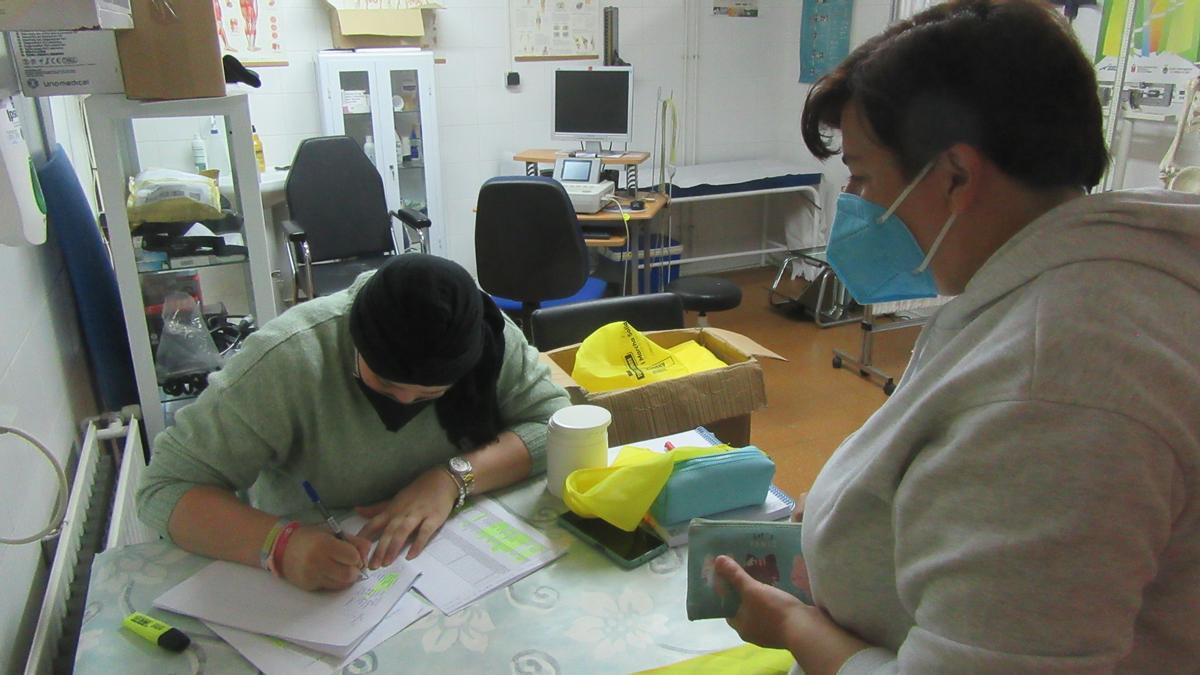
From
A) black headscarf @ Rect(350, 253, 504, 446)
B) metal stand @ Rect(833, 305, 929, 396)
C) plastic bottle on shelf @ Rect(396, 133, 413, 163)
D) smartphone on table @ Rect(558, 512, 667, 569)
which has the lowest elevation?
metal stand @ Rect(833, 305, 929, 396)

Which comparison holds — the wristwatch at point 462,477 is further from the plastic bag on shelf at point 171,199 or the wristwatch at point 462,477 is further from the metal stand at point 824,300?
the metal stand at point 824,300

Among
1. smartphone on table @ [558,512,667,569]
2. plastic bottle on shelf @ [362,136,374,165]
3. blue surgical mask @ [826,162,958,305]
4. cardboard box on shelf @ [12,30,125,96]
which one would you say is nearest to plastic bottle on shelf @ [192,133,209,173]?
plastic bottle on shelf @ [362,136,374,165]

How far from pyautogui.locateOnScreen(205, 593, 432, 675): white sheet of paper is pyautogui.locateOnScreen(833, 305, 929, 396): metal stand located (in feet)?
9.78

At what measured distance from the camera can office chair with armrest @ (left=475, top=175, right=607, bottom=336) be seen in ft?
10.6

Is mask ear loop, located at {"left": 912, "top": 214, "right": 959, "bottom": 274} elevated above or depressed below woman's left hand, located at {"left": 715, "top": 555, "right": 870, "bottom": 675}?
above

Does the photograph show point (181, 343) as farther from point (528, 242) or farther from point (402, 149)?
point (402, 149)

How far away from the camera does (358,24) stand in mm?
4223

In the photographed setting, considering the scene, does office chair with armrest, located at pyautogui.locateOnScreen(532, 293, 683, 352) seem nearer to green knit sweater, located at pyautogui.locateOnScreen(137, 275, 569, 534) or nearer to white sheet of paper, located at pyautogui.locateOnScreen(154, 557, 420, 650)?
green knit sweater, located at pyautogui.locateOnScreen(137, 275, 569, 534)

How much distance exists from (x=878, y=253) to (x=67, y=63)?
189 cm

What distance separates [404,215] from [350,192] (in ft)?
0.89

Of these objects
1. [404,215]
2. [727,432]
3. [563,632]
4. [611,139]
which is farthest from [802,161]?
[563,632]

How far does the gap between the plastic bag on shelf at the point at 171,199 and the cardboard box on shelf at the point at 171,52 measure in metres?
0.32

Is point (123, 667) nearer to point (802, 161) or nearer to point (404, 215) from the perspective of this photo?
point (404, 215)

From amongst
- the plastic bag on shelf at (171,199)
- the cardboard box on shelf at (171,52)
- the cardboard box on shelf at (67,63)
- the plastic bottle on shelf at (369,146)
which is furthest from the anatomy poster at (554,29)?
the cardboard box on shelf at (67,63)
